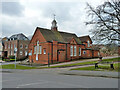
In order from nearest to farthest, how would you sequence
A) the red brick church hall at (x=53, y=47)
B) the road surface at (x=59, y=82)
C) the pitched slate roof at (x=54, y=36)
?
the road surface at (x=59, y=82) → the red brick church hall at (x=53, y=47) → the pitched slate roof at (x=54, y=36)

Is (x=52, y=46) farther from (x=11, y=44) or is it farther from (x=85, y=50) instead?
(x=11, y=44)

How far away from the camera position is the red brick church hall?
35375 millimetres

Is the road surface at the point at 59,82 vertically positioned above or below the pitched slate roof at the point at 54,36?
below

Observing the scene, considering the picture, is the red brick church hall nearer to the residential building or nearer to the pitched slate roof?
the pitched slate roof

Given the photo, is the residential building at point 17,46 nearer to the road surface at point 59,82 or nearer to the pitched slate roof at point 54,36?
the pitched slate roof at point 54,36

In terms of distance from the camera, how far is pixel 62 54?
3766cm

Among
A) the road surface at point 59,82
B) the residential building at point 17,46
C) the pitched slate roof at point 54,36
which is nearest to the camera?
the road surface at point 59,82

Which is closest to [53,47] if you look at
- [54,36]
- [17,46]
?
[54,36]

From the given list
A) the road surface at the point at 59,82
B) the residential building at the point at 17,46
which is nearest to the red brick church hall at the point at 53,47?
the residential building at the point at 17,46

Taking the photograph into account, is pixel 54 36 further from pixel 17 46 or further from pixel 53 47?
pixel 17 46

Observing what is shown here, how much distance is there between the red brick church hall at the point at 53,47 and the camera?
3538 cm

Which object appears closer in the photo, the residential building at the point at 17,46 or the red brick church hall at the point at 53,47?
the red brick church hall at the point at 53,47

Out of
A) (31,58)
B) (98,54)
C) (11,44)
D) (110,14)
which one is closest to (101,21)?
(110,14)

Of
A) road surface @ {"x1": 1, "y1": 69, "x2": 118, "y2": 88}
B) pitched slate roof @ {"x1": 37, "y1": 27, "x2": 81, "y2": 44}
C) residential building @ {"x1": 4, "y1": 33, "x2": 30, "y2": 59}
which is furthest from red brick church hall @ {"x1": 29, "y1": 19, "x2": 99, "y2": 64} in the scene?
road surface @ {"x1": 1, "y1": 69, "x2": 118, "y2": 88}
